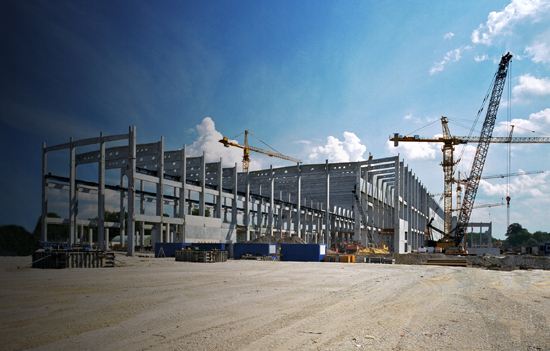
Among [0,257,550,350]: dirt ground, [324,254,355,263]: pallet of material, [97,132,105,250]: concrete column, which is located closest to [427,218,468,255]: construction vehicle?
[324,254,355,263]: pallet of material

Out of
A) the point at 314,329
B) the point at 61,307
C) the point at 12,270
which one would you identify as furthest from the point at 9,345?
the point at 12,270

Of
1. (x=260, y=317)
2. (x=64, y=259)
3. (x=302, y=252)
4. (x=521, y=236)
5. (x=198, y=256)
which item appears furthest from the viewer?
(x=521, y=236)

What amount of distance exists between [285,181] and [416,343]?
5404cm

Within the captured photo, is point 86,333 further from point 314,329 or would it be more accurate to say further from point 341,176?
point 341,176

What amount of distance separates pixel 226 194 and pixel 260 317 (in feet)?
129

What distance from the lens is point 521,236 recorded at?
584 feet

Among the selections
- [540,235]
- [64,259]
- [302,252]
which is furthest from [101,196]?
[540,235]

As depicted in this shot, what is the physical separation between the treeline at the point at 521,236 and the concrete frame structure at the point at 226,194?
12687 centimetres

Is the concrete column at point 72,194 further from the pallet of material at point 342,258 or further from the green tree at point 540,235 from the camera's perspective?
the green tree at point 540,235

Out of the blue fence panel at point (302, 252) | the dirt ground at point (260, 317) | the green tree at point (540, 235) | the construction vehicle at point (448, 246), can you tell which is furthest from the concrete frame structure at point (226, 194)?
the green tree at point (540, 235)

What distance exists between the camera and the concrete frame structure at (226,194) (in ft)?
120

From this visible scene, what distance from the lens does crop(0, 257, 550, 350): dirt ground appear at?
23.2 feet

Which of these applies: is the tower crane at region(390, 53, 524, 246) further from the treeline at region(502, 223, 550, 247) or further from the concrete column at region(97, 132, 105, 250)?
the treeline at region(502, 223, 550, 247)

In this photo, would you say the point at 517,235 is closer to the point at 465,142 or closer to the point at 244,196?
the point at 465,142
